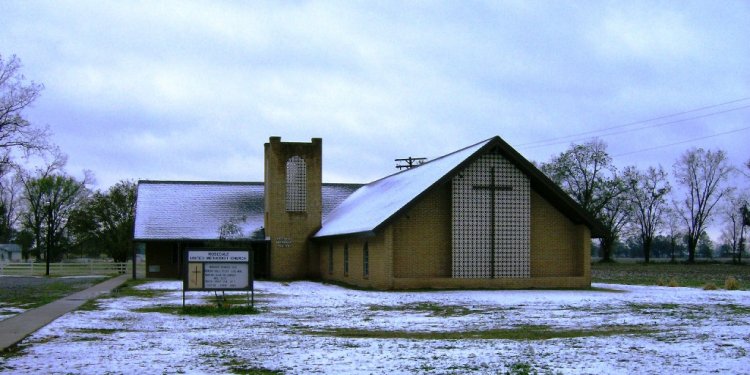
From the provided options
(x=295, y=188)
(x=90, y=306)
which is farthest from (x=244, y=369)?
(x=295, y=188)

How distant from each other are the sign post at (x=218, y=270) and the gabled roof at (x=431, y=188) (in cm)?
771

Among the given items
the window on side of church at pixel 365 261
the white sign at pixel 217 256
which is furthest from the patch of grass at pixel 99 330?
the window on side of church at pixel 365 261

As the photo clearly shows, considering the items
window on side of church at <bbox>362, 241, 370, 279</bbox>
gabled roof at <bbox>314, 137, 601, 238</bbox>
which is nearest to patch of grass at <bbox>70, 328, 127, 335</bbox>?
gabled roof at <bbox>314, 137, 601, 238</bbox>

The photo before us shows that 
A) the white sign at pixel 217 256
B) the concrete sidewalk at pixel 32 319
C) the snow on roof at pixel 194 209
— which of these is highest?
the snow on roof at pixel 194 209

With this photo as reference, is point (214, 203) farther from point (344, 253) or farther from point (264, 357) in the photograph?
point (264, 357)

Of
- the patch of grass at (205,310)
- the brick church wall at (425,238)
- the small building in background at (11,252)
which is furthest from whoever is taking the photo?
the small building in background at (11,252)

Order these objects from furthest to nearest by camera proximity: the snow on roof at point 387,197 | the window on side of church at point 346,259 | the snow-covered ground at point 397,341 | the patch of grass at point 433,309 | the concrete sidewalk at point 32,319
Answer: the window on side of church at point 346,259 < the snow on roof at point 387,197 < the patch of grass at point 433,309 < the concrete sidewalk at point 32,319 < the snow-covered ground at point 397,341

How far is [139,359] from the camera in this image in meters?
12.0

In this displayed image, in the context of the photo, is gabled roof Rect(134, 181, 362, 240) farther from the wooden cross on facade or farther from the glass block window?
the wooden cross on facade

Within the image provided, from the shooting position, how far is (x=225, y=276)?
72.2ft

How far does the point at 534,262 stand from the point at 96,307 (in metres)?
17.5

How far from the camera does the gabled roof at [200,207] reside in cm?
4269

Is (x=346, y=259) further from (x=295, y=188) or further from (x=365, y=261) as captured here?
(x=295, y=188)

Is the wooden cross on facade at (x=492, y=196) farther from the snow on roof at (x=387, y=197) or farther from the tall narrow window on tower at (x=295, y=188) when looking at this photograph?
the tall narrow window on tower at (x=295, y=188)
